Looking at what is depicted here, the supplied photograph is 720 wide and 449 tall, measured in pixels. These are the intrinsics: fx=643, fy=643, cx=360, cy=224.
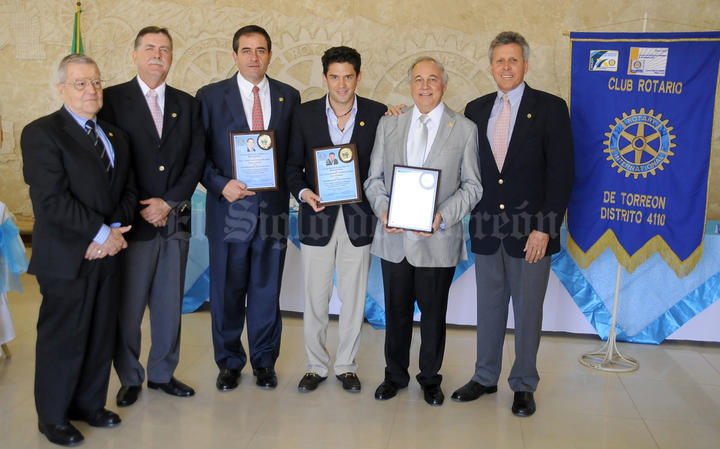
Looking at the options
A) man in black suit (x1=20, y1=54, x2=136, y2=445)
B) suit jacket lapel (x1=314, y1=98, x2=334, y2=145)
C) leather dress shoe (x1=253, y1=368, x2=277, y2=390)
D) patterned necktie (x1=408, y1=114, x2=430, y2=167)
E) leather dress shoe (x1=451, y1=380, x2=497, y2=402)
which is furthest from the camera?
leather dress shoe (x1=253, y1=368, x2=277, y2=390)

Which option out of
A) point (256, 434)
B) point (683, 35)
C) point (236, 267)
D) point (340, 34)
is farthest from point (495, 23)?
point (256, 434)

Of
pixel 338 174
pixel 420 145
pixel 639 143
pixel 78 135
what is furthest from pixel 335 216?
pixel 639 143

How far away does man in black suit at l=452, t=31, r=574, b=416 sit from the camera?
3107 millimetres

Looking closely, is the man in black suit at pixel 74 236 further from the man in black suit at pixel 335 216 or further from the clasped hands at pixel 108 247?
the man in black suit at pixel 335 216

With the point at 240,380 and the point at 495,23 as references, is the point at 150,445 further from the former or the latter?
the point at 495,23

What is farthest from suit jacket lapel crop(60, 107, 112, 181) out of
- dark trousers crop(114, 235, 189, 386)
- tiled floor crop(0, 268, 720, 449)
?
tiled floor crop(0, 268, 720, 449)

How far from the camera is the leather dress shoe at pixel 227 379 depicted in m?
3.41

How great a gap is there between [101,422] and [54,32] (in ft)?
17.2

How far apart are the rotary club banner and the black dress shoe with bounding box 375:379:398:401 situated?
148 centimetres

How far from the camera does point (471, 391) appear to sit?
3.37 m

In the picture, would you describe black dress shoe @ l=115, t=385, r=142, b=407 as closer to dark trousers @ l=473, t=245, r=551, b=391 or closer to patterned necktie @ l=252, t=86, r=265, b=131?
patterned necktie @ l=252, t=86, r=265, b=131

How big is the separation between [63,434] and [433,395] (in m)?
1.74

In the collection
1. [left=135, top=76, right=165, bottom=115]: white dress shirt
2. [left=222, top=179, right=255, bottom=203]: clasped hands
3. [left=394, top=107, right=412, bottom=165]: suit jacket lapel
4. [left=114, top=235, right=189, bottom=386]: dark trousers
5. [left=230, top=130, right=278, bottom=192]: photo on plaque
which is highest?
[left=135, top=76, right=165, bottom=115]: white dress shirt

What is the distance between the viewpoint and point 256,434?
9.64ft
